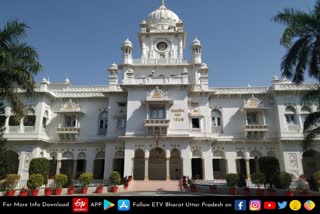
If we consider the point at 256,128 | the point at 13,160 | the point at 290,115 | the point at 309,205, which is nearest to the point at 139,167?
the point at 256,128

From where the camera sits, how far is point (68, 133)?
31.5 m

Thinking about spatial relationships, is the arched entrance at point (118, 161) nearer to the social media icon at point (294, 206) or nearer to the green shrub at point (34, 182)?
the green shrub at point (34, 182)

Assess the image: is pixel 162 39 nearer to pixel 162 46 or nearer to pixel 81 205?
pixel 162 46

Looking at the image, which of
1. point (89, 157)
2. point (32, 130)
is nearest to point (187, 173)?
point (89, 157)

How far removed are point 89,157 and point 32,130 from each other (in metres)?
7.44

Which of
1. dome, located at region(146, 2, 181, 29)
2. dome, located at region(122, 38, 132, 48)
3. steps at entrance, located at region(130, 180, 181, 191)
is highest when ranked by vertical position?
dome, located at region(146, 2, 181, 29)

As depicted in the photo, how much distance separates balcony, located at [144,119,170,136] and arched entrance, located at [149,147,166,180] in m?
2.99

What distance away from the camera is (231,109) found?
106 feet

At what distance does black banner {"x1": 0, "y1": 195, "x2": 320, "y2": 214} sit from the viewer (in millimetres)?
4625

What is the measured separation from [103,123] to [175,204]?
95.5 ft

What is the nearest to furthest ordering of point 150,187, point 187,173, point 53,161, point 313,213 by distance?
point 313,213 < point 150,187 < point 187,173 < point 53,161

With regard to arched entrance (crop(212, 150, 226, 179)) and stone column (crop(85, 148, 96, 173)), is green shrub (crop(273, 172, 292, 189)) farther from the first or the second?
stone column (crop(85, 148, 96, 173))

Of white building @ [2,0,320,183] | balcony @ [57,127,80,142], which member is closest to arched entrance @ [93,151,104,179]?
white building @ [2,0,320,183]

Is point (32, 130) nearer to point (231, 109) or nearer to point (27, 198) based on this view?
point (231, 109)
